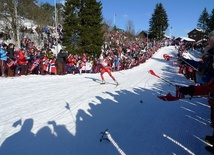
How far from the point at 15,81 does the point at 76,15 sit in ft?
70.9

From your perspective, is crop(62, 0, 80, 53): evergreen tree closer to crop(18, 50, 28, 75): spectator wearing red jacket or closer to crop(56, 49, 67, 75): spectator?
crop(56, 49, 67, 75): spectator

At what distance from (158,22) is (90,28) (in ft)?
184

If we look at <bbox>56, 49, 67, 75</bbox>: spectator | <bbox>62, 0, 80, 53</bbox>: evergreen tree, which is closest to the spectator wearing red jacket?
<bbox>56, 49, 67, 75</bbox>: spectator

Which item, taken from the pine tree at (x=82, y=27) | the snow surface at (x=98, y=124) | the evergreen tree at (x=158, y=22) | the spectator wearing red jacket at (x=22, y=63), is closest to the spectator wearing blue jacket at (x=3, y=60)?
the spectator wearing red jacket at (x=22, y=63)

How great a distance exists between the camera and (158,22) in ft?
270

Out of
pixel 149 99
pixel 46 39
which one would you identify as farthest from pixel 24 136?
pixel 46 39

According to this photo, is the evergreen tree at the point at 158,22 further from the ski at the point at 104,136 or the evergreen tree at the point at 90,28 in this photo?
the ski at the point at 104,136

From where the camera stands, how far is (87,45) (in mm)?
31797

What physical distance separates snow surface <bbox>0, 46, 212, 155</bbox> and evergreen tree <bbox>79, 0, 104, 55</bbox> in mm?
22447

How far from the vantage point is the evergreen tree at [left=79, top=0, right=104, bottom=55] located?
31.5 m

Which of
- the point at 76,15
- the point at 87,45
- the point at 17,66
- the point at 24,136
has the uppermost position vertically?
the point at 76,15

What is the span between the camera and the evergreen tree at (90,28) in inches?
1238

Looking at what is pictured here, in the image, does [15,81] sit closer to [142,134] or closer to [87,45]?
[142,134]

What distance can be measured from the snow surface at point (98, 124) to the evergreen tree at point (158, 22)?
3013 inches
